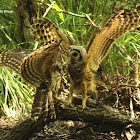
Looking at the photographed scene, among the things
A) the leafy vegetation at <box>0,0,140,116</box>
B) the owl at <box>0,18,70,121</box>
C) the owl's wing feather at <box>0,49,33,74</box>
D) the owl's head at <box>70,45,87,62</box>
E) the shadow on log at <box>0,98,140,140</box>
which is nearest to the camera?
the owl at <box>0,18,70,121</box>

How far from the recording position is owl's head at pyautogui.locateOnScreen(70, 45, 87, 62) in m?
1.71

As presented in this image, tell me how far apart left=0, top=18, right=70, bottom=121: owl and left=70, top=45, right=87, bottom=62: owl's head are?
126mm

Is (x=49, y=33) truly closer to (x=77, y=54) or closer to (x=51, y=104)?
(x=77, y=54)

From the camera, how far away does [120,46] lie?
327cm

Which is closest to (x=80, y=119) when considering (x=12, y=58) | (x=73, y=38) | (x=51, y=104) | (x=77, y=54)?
(x=51, y=104)

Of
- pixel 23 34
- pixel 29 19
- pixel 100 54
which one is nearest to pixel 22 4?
pixel 29 19

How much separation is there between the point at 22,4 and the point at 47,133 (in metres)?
1.87

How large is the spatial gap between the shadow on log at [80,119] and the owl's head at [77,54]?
0.53m

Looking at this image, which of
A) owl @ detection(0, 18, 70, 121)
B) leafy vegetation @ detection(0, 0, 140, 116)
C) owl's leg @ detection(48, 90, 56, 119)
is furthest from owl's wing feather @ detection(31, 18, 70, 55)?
leafy vegetation @ detection(0, 0, 140, 116)

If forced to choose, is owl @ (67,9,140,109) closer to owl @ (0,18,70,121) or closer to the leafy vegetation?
owl @ (0,18,70,121)

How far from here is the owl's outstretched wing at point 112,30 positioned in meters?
1.74

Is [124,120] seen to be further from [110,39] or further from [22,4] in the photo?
[22,4]

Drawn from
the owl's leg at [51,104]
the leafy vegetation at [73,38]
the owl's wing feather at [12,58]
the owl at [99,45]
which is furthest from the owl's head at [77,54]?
the leafy vegetation at [73,38]

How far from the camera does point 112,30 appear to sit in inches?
68.9
